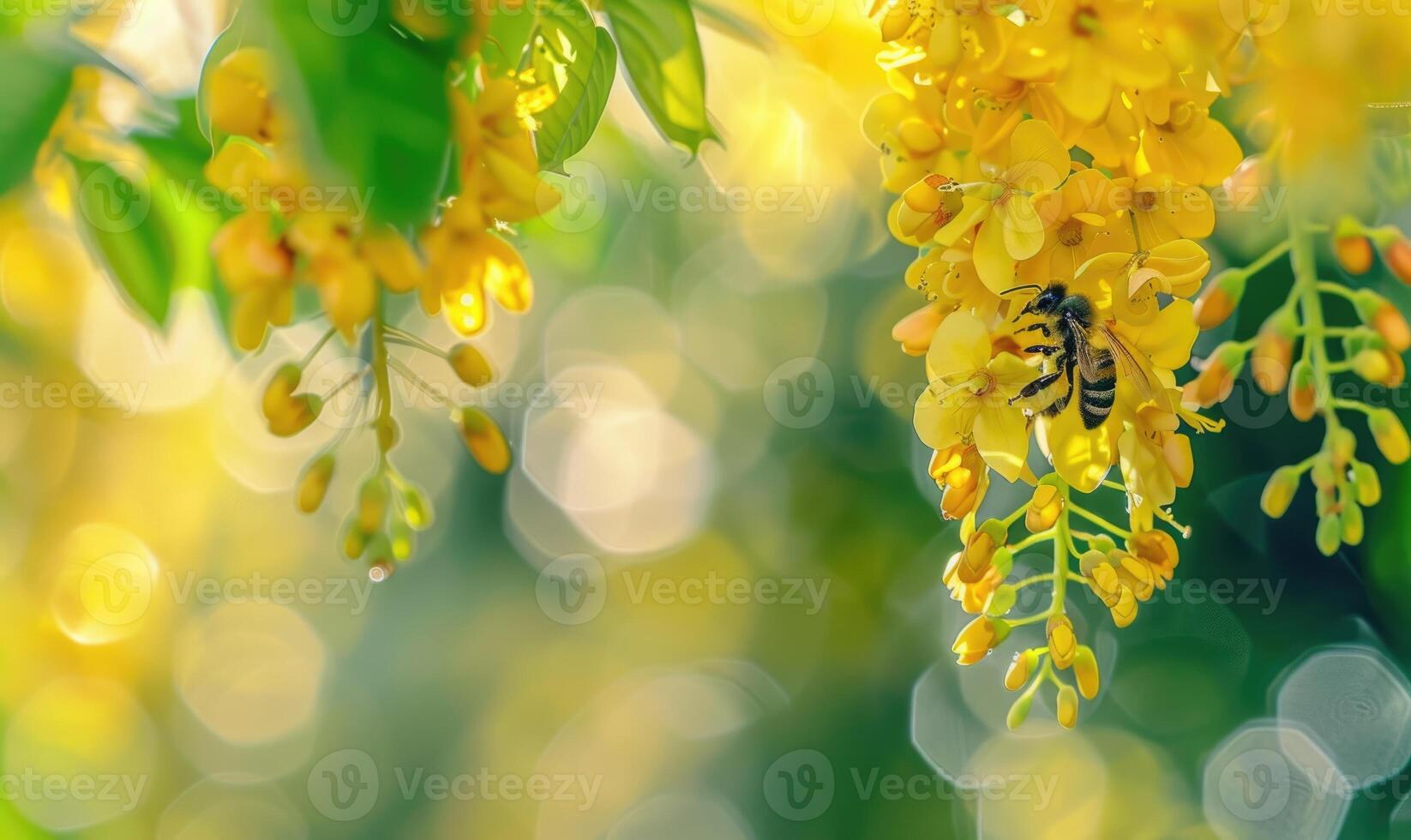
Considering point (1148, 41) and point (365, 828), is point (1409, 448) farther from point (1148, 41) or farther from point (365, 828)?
point (365, 828)

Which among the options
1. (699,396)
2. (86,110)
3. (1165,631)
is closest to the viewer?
(86,110)

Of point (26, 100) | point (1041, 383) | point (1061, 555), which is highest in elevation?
point (26, 100)

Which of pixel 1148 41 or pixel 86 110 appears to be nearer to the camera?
pixel 1148 41

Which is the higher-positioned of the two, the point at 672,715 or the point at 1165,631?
the point at 1165,631

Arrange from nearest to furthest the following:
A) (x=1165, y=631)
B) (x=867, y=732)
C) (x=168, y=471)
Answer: (x=1165, y=631) < (x=168, y=471) < (x=867, y=732)

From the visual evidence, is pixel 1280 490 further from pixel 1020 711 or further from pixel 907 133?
pixel 907 133

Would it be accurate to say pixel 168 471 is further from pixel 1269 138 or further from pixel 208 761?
pixel 1269 138

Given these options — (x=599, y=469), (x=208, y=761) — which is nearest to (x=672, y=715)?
(x=599, y=469)

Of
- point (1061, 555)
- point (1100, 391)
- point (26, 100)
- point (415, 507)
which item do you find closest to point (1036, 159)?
point (1100, 391)

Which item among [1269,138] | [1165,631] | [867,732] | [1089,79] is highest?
[1089,79]
